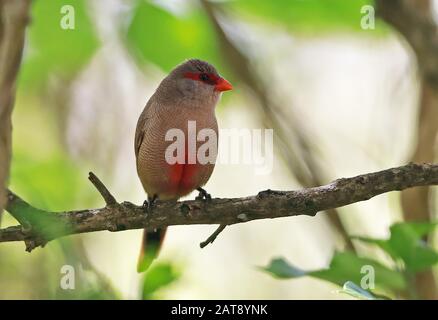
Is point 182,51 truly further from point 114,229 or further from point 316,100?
point 316,100

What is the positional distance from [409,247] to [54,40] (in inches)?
104

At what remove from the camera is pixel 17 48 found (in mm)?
1598

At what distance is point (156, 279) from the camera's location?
2928mm

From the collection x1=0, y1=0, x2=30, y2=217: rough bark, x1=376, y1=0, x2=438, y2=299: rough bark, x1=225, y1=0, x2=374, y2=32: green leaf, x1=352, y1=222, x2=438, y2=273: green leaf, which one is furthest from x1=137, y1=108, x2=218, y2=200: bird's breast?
x1=0, y1=0, x2=30, y2=217: rough bark

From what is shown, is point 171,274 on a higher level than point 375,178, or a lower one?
lower

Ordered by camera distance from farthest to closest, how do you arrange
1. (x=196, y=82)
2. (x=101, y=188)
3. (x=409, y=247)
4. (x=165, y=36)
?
1. (x=196, y=82)
2. (x=165, y=36)
3. (x=409, y=247)
4. (x=101, y=188)

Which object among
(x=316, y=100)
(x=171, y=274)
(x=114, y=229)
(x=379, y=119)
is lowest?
(x=171, y=274)

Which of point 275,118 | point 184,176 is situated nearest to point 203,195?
point 184,176

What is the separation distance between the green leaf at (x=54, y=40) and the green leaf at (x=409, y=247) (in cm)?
235

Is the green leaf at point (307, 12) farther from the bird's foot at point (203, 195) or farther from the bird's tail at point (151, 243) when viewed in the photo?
the bird's tail at point (151, 243)

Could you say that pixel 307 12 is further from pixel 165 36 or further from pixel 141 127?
pixel 141 127

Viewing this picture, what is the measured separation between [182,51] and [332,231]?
164 cm

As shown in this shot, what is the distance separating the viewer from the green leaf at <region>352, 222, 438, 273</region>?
2891 mm

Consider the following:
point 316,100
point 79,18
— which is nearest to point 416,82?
point 316,100
